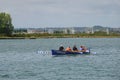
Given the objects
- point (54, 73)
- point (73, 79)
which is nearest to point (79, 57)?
point (54, 73)

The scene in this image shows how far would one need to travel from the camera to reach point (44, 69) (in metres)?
55.2

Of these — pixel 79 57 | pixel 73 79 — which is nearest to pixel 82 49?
pixel 79 57

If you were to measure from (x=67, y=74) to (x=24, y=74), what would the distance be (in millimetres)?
4772

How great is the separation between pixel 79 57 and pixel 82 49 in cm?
491

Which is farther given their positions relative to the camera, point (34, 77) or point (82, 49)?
point (82, 49)

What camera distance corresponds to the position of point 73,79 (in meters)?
45.3

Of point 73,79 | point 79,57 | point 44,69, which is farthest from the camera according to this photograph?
point 79,57

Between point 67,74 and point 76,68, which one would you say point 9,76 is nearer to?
point 67,74

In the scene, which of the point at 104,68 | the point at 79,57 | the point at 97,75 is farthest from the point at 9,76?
the point at 79,57

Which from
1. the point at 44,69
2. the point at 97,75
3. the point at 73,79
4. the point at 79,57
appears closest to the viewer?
the point at 73,79

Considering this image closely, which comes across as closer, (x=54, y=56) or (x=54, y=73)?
(x=54, y=73)

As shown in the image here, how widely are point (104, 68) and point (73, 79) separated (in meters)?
12.2

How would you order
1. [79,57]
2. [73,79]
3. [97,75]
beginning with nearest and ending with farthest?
[73,79]
[97,75]
[79,57]

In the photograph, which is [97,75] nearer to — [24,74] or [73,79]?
[73,79]
